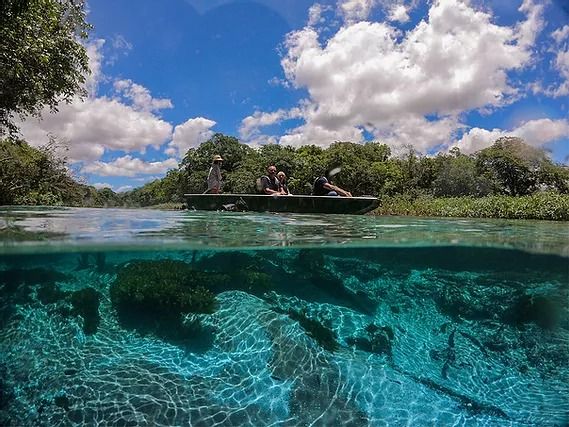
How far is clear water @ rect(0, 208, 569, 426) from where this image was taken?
748 centimetres

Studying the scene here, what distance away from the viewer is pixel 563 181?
5153cm

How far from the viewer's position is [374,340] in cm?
941

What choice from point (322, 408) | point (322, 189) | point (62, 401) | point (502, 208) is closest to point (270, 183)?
point (322, 189)

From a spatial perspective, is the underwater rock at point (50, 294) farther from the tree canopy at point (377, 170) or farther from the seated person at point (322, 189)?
the tree canopy at point (377, 170)

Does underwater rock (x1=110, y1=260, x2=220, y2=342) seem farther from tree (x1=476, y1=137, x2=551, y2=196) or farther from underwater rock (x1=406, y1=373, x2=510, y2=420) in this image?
tree (x1=476, y1=137, x2=551, y2=196)

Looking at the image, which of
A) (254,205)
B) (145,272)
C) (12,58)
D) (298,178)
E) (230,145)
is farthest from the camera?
(230,145)

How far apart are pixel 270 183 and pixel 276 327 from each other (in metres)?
8.51

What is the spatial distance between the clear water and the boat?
1222 mm

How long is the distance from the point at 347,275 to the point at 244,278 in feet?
11.6

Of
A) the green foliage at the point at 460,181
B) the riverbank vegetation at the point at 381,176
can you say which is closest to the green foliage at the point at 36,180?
the riverbank vegetation at the point at 381,176

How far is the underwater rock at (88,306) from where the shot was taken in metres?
9.35

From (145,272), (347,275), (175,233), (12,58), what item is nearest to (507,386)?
(347,275)

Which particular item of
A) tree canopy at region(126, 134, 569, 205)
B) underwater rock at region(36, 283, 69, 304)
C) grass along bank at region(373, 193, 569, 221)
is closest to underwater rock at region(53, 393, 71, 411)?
underwater rock at region(36, 283, 69, 304)

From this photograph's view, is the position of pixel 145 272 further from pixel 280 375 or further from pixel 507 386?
pixel 507 386
